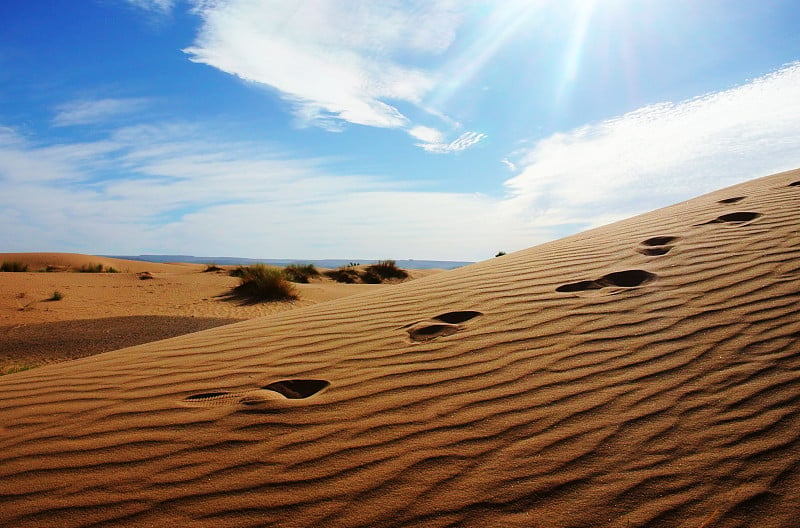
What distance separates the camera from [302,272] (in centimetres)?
1712

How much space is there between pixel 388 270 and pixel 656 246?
1511 centimetres

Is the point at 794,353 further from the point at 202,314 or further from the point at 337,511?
the point at 202,314

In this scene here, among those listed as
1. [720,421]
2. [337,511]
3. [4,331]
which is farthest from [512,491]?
[4,331]

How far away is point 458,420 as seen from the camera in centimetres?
211

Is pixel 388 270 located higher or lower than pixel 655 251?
higher

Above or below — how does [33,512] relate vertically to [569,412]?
below

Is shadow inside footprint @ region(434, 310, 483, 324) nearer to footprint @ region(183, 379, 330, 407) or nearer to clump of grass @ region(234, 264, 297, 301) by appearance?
footprint @ region(183, 379, 330, 407)

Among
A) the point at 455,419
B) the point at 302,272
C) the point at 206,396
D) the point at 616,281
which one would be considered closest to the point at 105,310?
the point at 206,396

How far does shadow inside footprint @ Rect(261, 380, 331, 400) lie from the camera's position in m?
2.53

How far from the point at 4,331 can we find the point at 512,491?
26.6 feet

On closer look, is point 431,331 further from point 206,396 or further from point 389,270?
point 389,270

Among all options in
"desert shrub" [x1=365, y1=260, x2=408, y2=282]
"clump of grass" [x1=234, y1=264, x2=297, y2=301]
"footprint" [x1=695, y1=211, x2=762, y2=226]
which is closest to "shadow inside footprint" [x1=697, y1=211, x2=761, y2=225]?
"footprint" [x1=695, y1=211, x2=762, y2=226]

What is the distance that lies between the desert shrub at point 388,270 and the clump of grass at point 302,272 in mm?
2178

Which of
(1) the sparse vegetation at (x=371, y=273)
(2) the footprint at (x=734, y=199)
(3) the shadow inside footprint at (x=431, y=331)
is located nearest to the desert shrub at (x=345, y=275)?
(1) the sparse vegetation at (x=371, y=273)
